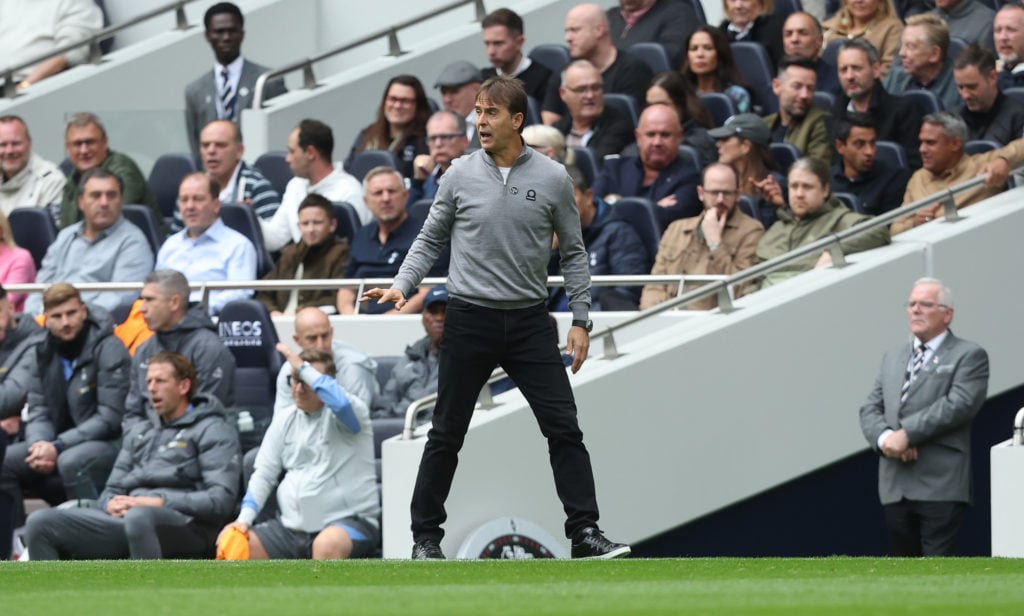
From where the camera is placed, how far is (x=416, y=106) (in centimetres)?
1578

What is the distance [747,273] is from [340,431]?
2531 mm

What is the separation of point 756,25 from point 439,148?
3.50m

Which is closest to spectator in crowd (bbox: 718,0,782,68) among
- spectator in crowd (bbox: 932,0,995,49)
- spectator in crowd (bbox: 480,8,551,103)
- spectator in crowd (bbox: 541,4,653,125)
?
spectator in crowd (bbox: 541,4,653,125)

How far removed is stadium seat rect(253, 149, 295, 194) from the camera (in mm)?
16156

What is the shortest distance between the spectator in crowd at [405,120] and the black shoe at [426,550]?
22.3 ft

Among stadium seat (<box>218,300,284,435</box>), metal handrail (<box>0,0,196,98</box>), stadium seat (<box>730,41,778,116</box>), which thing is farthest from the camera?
metal handrail (<box>0,0,196,98</box>)

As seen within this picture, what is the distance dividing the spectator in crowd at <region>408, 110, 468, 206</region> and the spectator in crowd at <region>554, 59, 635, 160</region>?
861 mm

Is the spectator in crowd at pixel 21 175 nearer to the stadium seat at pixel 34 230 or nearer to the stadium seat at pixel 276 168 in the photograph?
the stadium seat at pixel 34 230

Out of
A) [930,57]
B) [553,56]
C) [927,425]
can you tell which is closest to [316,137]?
[553,56]

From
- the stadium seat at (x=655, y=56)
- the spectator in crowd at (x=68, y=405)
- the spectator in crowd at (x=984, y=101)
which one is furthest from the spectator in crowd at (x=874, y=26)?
the spectator in crowd at (x=68, y=405)

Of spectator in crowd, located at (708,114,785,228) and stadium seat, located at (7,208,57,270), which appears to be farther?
stadium seat, located at (7,208,57,270)

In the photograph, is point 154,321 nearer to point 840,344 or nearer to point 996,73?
point 840,344

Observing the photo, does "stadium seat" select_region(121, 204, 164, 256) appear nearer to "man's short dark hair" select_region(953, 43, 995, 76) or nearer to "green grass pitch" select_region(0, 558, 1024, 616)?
"man's short dark hair" select_region(953, 43, 995, 76)

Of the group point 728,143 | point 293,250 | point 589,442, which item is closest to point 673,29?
point 728,143
